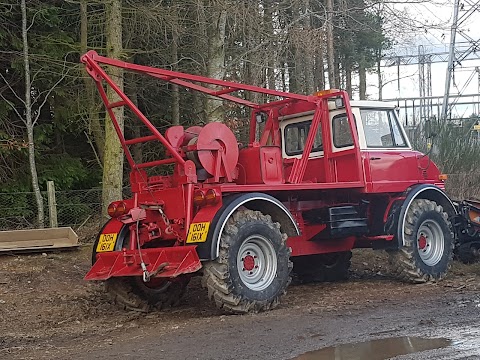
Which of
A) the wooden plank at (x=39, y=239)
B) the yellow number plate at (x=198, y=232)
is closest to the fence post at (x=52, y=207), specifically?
the wooden plank at (x=39, y=239)

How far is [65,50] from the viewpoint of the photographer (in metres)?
14.8

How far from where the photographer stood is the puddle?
578cm

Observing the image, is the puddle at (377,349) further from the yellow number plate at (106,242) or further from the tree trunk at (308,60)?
the tree trunk at (308,60)

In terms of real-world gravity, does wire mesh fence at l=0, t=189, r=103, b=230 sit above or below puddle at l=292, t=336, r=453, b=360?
above

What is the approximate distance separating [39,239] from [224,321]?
562 centimetres

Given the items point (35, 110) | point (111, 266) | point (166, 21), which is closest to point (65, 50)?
point (35, 110)

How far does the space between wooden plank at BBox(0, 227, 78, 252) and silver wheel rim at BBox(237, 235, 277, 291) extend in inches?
182

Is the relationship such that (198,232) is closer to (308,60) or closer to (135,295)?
(135,295)

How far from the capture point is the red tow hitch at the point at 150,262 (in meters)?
7.56

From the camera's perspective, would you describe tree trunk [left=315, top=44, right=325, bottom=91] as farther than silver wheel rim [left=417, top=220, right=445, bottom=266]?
Yes

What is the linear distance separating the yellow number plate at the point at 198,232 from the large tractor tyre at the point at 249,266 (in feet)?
0.70

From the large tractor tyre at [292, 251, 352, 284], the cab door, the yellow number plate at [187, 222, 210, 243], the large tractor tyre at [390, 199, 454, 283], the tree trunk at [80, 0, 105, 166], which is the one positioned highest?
the tree trunk at [80, 0, 105, 166]

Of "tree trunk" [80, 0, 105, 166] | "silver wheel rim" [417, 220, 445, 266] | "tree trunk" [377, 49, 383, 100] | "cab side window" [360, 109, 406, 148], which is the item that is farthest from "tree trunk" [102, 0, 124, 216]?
"tree trunk" [377, 49, 383, 100]

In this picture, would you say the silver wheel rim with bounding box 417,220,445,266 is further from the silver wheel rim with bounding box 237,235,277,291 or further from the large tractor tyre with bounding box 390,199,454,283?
the silver wheel rim with bounding box 237,235,277,291
